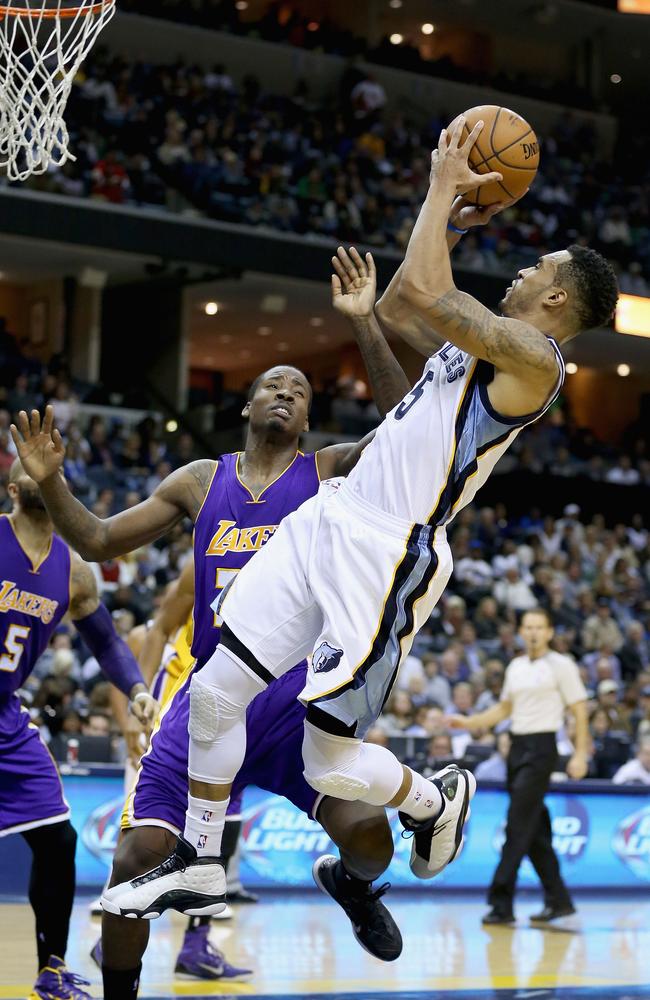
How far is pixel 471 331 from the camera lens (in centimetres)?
441

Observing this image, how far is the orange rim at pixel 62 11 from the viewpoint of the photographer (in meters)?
6.66

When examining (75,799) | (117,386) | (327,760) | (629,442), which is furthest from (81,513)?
(629,442)

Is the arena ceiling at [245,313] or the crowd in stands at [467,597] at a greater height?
the arena ceiling at [245,313]

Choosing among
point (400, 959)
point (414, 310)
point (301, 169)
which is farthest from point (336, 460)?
point (301, 169)

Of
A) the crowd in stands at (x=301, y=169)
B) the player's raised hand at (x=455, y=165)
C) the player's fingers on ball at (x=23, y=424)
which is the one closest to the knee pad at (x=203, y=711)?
the player's fingers on ball at (x=23, y=424)

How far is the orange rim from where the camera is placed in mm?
6660

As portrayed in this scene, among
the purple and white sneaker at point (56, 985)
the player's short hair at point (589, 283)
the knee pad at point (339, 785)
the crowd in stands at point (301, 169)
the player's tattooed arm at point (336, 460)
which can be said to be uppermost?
the crowd in stands at point (301, 169)

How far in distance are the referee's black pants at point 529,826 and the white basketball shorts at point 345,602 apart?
18.2 feet

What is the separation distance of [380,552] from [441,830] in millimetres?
1067

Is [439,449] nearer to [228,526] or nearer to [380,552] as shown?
[380,552]

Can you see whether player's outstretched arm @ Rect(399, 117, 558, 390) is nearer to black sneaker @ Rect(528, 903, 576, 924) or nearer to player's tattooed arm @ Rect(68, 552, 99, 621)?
player's tattooed arm @ Rect(68, 552, 99, 621)

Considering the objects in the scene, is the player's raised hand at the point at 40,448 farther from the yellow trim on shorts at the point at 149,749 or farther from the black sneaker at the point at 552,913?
the black sneaker at the point at 552,913

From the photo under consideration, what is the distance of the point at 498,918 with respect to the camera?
31.8ft

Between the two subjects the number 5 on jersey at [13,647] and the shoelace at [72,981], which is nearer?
the shoelace at [72,981]
